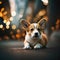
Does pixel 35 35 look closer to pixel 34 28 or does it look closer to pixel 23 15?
pixel 34 28

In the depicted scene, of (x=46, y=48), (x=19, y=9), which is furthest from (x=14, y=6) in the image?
(x=46, y=48)

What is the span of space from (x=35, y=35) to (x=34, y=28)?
52mm

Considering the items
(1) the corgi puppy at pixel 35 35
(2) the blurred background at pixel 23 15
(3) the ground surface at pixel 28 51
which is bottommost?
(3) the ground surface at pixel 28 51

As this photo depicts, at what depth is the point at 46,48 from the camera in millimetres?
5551

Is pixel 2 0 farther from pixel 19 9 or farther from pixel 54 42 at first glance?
pixel 54 42

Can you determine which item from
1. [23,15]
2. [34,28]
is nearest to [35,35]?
[34,28]

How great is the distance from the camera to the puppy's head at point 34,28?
5.49m

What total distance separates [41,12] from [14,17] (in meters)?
0.20

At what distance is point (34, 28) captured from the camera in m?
5.49

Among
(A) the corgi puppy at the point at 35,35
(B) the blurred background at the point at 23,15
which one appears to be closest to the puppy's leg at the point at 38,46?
(A) the corgi puppy at the point at 35,35

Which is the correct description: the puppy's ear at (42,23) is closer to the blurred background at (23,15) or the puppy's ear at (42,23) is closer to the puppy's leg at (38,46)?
the blurred background at (23,15)

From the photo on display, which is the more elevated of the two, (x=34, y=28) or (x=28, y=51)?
(x=34, y=28)

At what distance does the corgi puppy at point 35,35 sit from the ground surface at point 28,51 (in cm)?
4

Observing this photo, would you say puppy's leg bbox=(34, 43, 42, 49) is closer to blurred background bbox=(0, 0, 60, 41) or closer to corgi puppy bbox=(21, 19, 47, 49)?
corgi puppy bbox=(21, 19, 47, 49)
